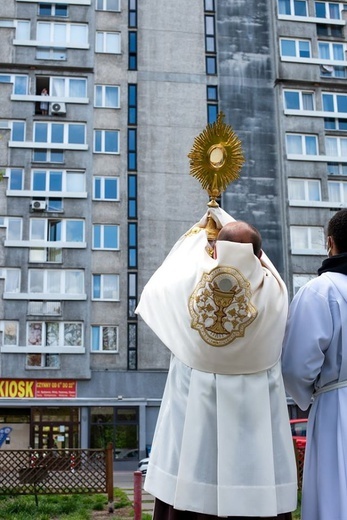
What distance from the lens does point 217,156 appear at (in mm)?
4074

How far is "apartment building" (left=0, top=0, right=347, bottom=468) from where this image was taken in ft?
113

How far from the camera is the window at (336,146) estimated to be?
40.2 m

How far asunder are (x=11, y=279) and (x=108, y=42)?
15.3m

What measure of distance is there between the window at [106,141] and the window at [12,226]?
19.4 ft

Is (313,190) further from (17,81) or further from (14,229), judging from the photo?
(17,81)

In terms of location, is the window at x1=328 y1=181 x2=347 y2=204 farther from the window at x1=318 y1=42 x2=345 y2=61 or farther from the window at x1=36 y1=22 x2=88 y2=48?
the window at x1=36 y1=22 x2=88 y2=48

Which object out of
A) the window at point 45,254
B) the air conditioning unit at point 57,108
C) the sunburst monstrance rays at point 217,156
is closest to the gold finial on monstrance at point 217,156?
the sunburst monstrance rays at point 217,156

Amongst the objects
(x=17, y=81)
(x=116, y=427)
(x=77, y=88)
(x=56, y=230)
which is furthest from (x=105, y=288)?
(x=17, y=81)

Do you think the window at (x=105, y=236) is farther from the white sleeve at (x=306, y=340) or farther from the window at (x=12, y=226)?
the white sleeve at (x=306, y=340)

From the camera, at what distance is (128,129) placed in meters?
38.6

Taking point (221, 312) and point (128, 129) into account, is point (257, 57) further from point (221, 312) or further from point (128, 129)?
point (221, 312)

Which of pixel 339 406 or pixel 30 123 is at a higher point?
pixel 30 123

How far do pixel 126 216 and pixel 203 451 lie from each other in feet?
111

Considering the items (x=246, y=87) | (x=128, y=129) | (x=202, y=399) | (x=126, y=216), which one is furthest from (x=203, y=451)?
(x=246, y=87)
